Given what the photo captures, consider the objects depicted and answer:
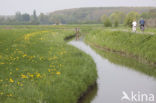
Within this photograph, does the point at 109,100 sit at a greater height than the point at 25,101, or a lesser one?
lesser

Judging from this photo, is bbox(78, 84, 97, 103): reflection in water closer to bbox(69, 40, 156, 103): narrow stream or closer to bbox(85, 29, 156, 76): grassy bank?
bbox(69, 40, 156, 103): narrow stream

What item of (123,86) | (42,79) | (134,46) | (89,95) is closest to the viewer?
(42,79)

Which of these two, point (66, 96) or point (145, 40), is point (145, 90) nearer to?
point (66, 96)

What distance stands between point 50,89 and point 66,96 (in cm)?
87

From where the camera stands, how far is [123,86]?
1527 centimetres

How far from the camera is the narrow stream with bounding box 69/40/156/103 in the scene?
42.0ft

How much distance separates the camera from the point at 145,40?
2630cm

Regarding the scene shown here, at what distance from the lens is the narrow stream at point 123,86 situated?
12.8 metres

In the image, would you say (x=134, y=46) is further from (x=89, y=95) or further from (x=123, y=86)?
(x=89, y=95)

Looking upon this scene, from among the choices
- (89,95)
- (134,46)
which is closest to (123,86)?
(89,95)

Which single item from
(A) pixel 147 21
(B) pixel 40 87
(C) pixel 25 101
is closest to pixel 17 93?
(C) pixel 25 101

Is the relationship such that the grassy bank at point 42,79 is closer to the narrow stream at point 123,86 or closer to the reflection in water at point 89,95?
the reflection in water at point 89,95

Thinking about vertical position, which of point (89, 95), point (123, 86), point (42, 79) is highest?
point (42, 79)

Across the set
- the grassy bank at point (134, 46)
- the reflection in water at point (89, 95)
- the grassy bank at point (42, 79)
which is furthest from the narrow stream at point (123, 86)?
the grassy bank at point (134, 46)
